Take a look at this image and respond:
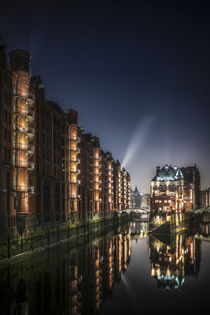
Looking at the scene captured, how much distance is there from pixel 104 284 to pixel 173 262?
63.8ft

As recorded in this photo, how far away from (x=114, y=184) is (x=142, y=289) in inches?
4778

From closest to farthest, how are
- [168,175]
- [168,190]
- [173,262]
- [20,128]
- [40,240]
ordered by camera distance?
1. [173,262]
2. [20,128]
3. [40,240]
4. [168,190]
5. [168,175]

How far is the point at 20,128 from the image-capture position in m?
53.7

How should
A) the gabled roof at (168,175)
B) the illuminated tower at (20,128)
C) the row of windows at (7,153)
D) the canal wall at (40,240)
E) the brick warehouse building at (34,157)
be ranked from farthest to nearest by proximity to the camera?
1. the gabled roof at (168,175)
2. the illuminated tower at (20,128)
3. the brick warehouse building at (34,157)
4. the row of windows at (7,153)
5. the canal wall at (40,240)

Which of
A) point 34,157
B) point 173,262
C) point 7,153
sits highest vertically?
point 34,157

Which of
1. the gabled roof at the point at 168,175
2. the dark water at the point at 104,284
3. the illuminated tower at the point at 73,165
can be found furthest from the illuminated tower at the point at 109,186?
the dark water at the point at 104,284

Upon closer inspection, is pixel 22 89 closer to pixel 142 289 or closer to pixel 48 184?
pixel 48 184

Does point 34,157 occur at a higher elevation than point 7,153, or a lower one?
higher

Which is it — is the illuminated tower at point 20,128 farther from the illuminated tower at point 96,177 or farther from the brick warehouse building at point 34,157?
the illuminated tower at point 96,177

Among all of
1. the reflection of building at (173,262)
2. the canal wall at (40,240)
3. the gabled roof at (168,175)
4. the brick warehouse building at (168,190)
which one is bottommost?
the reflection of building at (173,262)

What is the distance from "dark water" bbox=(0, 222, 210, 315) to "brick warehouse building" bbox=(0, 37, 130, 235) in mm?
9729

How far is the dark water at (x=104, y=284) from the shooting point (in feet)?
96.7

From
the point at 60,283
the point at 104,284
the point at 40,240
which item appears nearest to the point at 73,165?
the point at 40,240

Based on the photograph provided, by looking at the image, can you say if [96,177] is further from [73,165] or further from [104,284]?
[104,284]
